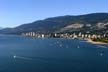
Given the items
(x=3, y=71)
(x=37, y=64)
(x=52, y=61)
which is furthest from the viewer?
(x=52, y=61)

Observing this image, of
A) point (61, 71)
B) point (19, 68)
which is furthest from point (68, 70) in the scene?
point (19, 68)

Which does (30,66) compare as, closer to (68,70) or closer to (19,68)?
(19,68)

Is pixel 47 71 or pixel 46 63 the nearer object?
pixel 47 71

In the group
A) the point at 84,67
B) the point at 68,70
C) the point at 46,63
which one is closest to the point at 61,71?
the point at 68,70

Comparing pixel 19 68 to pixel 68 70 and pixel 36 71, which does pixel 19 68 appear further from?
pixel 68 70

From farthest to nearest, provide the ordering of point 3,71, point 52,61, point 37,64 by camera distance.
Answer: point 52,61
point 37,64
point 3,71

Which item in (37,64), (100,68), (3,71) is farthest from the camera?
(37,64)

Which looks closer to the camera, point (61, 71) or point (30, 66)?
point (61, 71)

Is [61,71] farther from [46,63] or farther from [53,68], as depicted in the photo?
[46,63]
